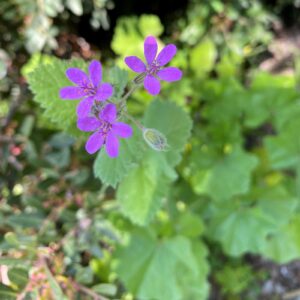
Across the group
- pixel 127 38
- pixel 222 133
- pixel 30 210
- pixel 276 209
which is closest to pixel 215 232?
pixel 276 209

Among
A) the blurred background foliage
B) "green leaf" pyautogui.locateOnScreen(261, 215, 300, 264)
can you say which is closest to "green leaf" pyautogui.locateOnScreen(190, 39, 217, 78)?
the blurred background foliage

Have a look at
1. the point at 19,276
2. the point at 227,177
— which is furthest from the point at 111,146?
the point at 227,177

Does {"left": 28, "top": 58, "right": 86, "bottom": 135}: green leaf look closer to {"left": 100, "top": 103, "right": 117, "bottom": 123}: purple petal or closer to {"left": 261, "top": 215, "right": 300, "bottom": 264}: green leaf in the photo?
{"left": 100, "top": 103, "right": 117, "bottom": 123}: purple petal

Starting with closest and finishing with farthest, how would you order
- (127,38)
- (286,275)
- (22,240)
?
(22,240), (127,38), (286,275)

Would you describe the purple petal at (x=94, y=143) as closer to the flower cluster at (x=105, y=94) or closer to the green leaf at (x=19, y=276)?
the flower cluster at (x=105, y=94)

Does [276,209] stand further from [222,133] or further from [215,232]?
[222,133]

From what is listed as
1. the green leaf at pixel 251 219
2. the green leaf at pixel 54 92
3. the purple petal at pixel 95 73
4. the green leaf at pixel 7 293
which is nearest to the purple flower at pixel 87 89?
the purple petal at pixel 95 73
